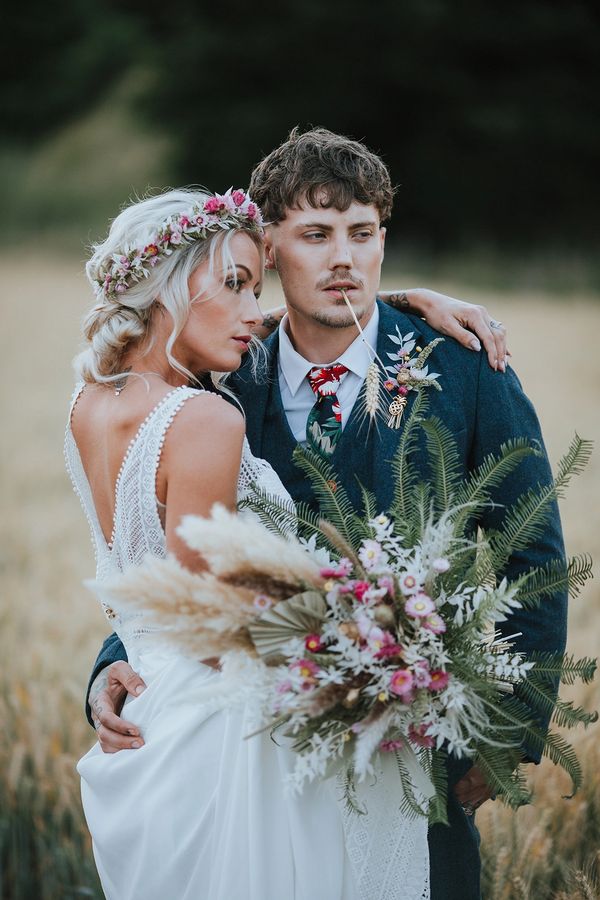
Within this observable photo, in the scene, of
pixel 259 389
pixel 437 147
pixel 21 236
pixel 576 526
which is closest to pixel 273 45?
pixel 437 147

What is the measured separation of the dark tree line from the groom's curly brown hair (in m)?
27.6

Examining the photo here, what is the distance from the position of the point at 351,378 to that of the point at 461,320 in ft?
1.46

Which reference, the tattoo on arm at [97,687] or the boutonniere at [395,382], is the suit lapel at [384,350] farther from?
the tattoo on arm at [97,687]

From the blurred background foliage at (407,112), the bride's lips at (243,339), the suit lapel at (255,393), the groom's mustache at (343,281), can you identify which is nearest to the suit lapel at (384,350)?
the groom's mustache at (343,281)

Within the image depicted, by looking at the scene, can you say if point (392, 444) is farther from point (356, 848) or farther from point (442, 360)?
point (356, 848)

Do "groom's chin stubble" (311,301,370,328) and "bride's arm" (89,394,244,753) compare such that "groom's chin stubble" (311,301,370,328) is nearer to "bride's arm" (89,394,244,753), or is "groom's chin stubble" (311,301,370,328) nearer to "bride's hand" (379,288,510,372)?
"bride's hand" (379,288,510,372)

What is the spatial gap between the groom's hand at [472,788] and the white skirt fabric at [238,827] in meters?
0.43

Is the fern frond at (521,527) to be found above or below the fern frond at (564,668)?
above

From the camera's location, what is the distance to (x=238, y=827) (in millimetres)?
2932

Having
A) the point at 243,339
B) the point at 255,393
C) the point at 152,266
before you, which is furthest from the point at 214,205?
the point at 255,393

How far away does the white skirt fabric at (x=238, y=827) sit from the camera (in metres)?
2.92

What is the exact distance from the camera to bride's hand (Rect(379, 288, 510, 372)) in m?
3.73

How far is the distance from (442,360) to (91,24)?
34649 mm

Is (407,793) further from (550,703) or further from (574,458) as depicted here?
(574,458)
